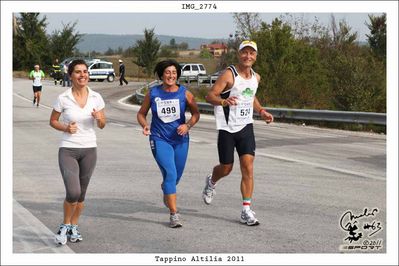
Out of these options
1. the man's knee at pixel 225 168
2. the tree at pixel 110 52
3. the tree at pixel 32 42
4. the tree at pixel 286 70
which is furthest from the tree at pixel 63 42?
the man's knee at pixel 225 168

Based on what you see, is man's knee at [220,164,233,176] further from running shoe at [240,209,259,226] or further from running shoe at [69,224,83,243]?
running shoe at [69,224,83,243]

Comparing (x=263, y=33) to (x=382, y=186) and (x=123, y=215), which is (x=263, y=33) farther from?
(x=123, y=215)

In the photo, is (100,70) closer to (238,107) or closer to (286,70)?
(286,70)

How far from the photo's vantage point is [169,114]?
21.7ft

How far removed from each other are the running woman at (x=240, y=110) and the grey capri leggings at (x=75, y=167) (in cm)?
153

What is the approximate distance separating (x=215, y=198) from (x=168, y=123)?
5.91ft

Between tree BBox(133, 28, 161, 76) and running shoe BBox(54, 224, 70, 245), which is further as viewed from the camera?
tree BBox(133, 28, 161, 76)

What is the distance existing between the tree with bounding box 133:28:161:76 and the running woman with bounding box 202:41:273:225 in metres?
45.6

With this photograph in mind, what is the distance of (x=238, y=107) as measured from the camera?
22.0 feet

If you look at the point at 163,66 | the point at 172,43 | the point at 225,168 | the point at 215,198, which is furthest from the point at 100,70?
the point at 163,66

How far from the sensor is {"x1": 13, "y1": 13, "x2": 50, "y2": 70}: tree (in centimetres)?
5540

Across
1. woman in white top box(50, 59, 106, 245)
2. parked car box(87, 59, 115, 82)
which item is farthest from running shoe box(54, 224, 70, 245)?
parked car box(87, 59, 115, 82)

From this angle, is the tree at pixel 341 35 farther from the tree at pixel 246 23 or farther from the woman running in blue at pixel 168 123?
the woman running in blue at pixel 168 123

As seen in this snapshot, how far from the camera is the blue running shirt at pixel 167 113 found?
6.61 metres
